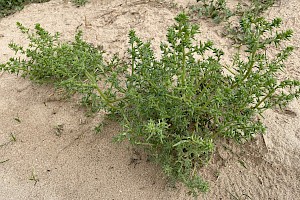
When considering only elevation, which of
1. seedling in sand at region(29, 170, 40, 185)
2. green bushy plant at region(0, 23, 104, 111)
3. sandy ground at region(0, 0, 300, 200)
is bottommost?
seedling in sand at region(29, 170, 40, 185)

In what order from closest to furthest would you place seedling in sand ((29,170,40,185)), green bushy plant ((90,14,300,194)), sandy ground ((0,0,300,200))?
green bushy plant ((90,14,300,194))
sandy ground ((0,0,300,200))
seedling in sand ((29,170,40,185))

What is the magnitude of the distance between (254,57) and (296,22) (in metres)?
1.93

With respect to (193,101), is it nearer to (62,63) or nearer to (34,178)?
(62,63)

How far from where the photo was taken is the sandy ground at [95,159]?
2492 millimetres

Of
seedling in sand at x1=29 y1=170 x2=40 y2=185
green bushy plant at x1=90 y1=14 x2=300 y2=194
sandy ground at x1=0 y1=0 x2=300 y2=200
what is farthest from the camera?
seedling in sand at x1=29 y1=170 x2=40 y2=185

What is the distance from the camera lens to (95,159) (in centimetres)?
273

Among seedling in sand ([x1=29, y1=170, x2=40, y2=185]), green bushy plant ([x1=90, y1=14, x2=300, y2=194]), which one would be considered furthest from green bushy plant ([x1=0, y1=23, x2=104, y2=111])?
seedling in sand ([x1=29, y1=170, x2=40, y2=185])

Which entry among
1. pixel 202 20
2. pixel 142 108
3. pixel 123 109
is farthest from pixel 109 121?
pixel 202 20

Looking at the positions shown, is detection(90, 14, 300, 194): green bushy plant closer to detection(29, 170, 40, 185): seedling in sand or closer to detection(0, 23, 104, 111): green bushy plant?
detection(0, 23, 104, 111): green bushy plant

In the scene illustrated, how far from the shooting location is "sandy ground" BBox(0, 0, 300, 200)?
249cm

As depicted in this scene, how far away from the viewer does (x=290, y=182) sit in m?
2.45

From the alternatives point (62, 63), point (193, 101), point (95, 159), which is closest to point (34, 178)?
point (95, 159)

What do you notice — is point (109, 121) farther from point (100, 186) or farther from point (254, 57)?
point (254, 57)

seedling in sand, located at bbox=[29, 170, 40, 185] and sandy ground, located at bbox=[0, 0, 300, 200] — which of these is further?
seedling in sand, located at bbox=[29, 170, 40, 185]
